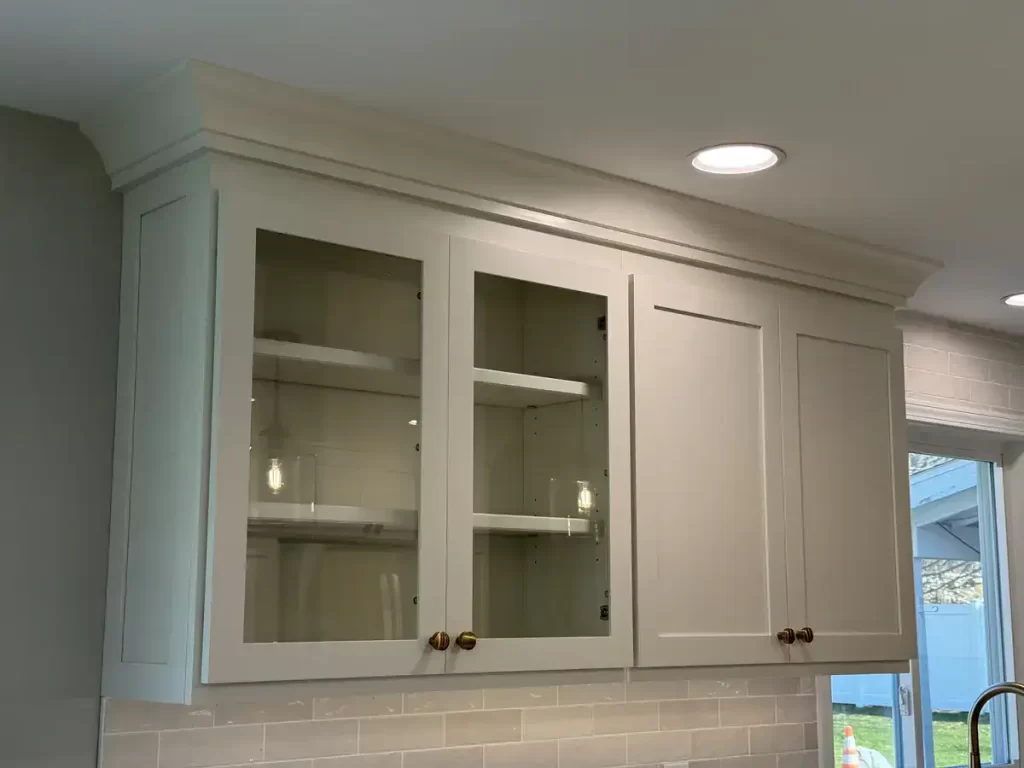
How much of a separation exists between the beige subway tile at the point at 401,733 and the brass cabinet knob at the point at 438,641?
43 cm

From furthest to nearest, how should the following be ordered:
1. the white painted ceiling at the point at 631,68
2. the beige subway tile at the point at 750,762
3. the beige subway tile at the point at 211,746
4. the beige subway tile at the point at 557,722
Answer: the beige subway tile at the point at 750,762 → the beige subway tile at the point at 557,722 → the beige subway tile at the point at 211,746 → the white painted ceiling at the point at 631,68

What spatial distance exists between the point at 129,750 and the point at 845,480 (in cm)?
161

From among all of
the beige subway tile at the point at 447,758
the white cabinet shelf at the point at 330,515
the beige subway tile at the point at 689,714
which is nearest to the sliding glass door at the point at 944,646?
the beige subway tile at the point at 689,714

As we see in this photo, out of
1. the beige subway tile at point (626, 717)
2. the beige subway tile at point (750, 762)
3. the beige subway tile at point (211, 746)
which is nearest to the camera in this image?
the beige subway tile at point (211, 746)

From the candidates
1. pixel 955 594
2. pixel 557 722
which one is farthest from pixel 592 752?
pixel 955 594

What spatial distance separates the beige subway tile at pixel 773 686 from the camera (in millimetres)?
3143

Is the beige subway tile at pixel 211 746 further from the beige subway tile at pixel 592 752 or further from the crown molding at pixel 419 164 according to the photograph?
the crown molding at pixel 419 164

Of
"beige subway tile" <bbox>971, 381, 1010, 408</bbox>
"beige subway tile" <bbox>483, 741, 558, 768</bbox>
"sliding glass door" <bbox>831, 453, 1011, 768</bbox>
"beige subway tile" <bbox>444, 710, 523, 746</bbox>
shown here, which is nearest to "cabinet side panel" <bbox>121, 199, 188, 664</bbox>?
"beige subway tile" <bbox>444, 710, 523, 746</bbox>

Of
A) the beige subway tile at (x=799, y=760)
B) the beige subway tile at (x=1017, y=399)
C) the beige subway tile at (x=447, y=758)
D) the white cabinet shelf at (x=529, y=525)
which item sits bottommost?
the beige subway tile at (x=799, y=760)

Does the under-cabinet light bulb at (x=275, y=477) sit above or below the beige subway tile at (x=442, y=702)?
above

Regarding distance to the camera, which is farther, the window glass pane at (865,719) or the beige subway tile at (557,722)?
the window glass pane at (865,719)

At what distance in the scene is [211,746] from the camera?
2.18 metres

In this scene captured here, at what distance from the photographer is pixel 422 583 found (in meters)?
2.06

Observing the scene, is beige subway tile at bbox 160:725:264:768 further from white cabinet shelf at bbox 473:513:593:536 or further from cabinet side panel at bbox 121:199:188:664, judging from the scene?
white cabinet shelf at bbox 473:513:593:536
